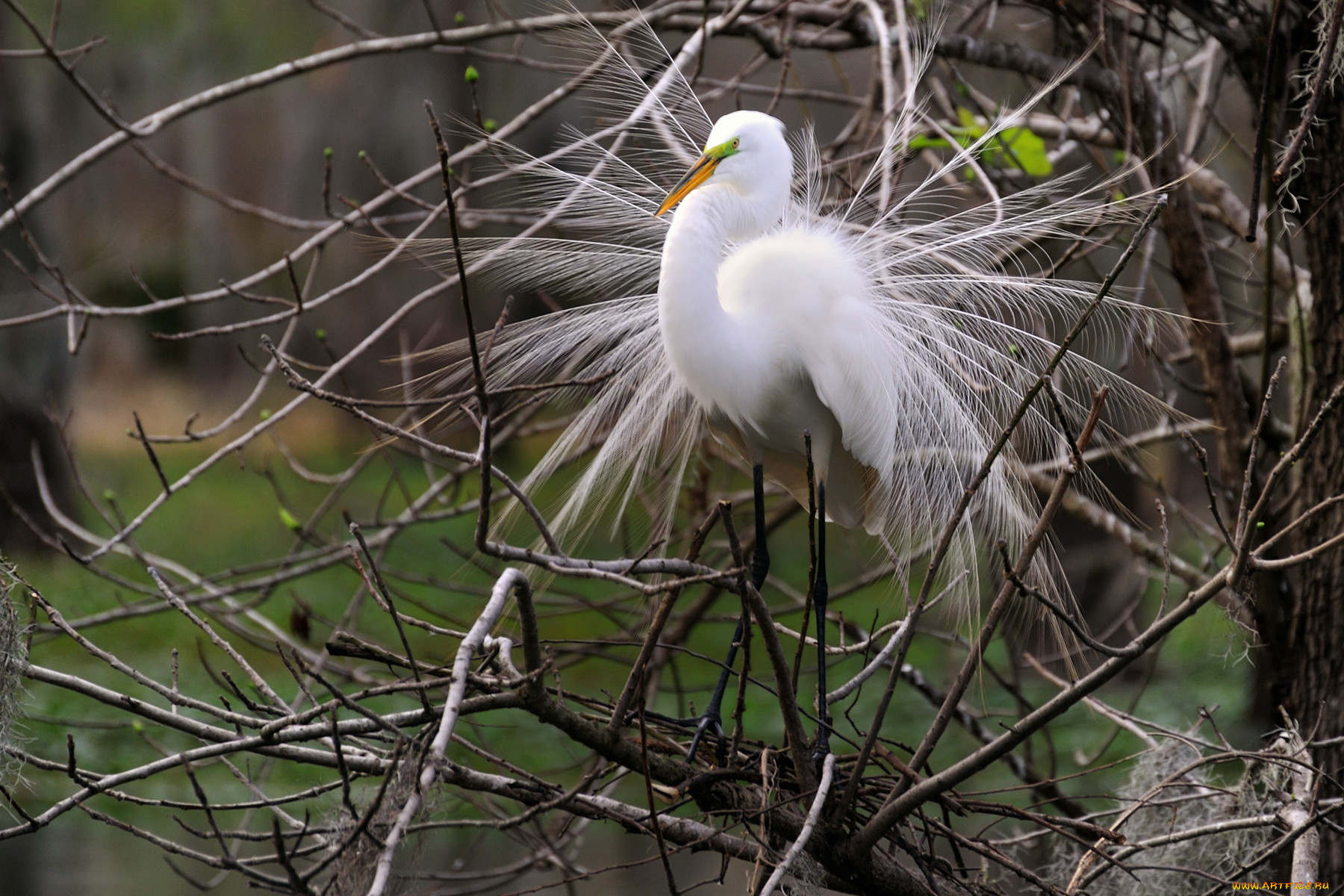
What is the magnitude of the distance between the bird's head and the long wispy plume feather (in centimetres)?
20

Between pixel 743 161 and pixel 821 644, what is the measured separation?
0.88 m

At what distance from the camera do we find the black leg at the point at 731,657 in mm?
1800

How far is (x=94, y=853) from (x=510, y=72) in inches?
397

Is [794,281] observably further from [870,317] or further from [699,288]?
[699,288]

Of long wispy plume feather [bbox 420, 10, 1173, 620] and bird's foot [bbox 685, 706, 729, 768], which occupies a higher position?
long wispy plume feather [bbox 420, 10, 1173, 620]

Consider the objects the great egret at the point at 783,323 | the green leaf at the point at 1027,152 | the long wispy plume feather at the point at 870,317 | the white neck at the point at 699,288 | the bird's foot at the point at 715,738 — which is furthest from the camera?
the green leaf at the point at 1027,152

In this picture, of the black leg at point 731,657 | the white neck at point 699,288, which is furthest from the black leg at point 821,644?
the white neck at point 699,288

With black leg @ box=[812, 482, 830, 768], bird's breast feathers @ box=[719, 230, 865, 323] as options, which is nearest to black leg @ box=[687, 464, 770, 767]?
black leg @ box=[812, 482, 830, 768]

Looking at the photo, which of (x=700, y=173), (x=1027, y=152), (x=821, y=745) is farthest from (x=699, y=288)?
(x=1027, y=152)

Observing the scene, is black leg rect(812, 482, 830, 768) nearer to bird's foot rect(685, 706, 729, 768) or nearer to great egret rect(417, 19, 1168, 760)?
great egret rect(417, 19, 1168, 760)

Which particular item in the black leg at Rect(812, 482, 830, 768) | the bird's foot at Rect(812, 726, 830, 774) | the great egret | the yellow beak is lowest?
the bird's foot at Rect(812, 726, 830, 774)

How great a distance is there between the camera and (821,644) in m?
2.09

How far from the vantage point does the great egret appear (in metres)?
2.04

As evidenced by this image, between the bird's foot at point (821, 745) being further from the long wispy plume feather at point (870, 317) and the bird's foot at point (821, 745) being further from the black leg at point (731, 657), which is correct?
the long wispy plume feather at point (870, 317)
